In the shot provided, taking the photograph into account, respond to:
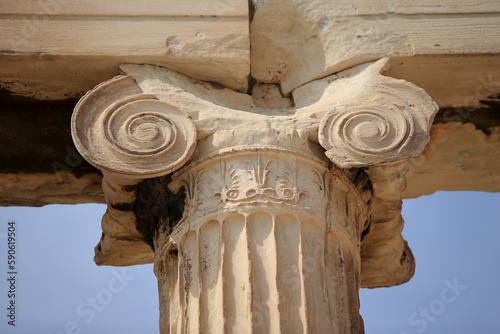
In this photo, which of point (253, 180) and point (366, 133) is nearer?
point (253, 180)

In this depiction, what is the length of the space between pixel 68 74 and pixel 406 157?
3.02m

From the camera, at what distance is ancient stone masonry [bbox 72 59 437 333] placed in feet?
30.2

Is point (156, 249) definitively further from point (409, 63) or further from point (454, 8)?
point (454, 8)

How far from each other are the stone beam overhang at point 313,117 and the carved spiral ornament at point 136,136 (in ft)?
0.03

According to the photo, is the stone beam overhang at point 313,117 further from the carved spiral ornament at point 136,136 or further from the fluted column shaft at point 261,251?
the fluted column shaft at point 261,251

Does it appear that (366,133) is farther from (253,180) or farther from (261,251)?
(261,251)

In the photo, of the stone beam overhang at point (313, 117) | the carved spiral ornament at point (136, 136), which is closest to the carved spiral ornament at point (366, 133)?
the stone beam overhang at point (313, 117)

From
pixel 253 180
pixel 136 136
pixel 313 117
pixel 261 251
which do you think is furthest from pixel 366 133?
pixel 136 136

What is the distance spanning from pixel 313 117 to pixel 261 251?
136 cm

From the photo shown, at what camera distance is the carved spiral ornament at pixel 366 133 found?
967 centimetres

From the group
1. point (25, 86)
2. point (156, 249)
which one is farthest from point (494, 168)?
point (25, 86)

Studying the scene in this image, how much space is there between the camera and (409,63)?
10.4 meters

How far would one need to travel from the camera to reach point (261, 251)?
9312mm

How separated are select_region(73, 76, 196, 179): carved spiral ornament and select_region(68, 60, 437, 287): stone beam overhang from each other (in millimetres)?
11
